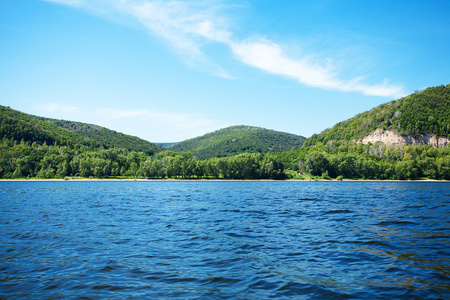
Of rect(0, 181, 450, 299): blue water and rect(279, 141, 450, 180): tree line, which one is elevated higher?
rect(279, 141, 450, 180): tree line

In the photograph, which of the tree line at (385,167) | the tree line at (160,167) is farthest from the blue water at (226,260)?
the tree line at (385,167)

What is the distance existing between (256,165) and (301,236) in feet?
539

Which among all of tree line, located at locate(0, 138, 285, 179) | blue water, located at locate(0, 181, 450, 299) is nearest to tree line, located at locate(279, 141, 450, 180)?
tree line, located at locate(0, 138, 285, 179)

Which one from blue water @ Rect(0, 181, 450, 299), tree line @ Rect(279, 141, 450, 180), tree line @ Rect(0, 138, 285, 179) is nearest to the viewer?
blue water @ Rect(0, 181, 450, 299)

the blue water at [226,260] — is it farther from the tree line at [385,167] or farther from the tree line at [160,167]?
the tree line at [385,167]

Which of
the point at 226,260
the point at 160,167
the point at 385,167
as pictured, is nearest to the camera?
the point at 226,260

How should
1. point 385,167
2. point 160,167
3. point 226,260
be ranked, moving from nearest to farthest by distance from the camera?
point 226,260 → point 385,167 → point 160,167

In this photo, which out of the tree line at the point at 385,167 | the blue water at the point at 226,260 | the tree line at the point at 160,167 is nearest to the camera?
the blue water at the point at 226,260

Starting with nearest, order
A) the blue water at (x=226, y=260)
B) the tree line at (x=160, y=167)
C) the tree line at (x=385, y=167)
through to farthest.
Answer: the blue water at (x=226, y=260) → the tree line at (x=385, y=167) → the tree line at (x=160, y=167)

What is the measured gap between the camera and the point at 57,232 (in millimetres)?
22297

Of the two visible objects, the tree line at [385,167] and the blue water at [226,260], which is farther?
the tree line at [385,167]

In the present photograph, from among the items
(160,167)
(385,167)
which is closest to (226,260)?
(160,167)

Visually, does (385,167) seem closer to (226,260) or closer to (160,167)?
(160,167)

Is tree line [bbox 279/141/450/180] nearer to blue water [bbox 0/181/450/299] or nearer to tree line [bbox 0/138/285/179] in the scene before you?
tree line [bbox 0/138/285/179]
